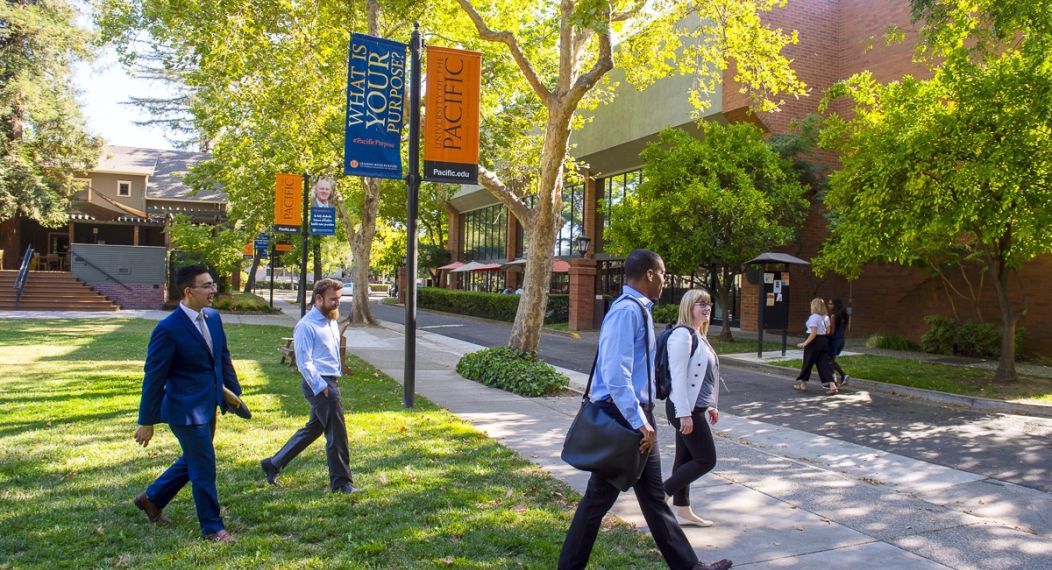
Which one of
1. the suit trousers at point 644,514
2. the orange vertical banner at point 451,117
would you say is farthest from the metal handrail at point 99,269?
the suit trousers at point 644,514

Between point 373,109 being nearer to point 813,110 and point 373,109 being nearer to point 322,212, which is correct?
point 322,212

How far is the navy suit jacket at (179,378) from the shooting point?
4.20 m

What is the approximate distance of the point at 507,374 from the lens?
446 inches

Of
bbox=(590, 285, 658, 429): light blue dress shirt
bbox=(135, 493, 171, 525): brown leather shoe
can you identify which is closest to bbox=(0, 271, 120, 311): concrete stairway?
bbox=(135, 493, 171, 525): brown leather shoe

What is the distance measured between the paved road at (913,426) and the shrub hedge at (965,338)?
714cm

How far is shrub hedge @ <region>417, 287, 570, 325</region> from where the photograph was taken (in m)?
30.2

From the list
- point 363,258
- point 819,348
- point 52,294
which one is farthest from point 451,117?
point 52,294

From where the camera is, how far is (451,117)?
971cm

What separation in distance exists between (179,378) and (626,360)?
2.68m

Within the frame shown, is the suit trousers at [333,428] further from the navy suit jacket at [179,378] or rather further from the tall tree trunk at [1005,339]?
the tall tree trunk at [1005,339]

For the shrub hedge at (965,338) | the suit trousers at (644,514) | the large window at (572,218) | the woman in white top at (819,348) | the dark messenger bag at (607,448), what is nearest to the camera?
the dark messenger bag at (607,448)

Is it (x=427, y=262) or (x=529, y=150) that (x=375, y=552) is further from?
(x=427, y=262)

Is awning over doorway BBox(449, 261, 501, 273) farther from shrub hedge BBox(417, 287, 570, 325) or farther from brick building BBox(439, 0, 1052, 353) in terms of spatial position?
brick building BBox(439, 0, 1052, 353)

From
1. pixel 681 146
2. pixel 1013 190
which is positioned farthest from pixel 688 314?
pixel 681 146
